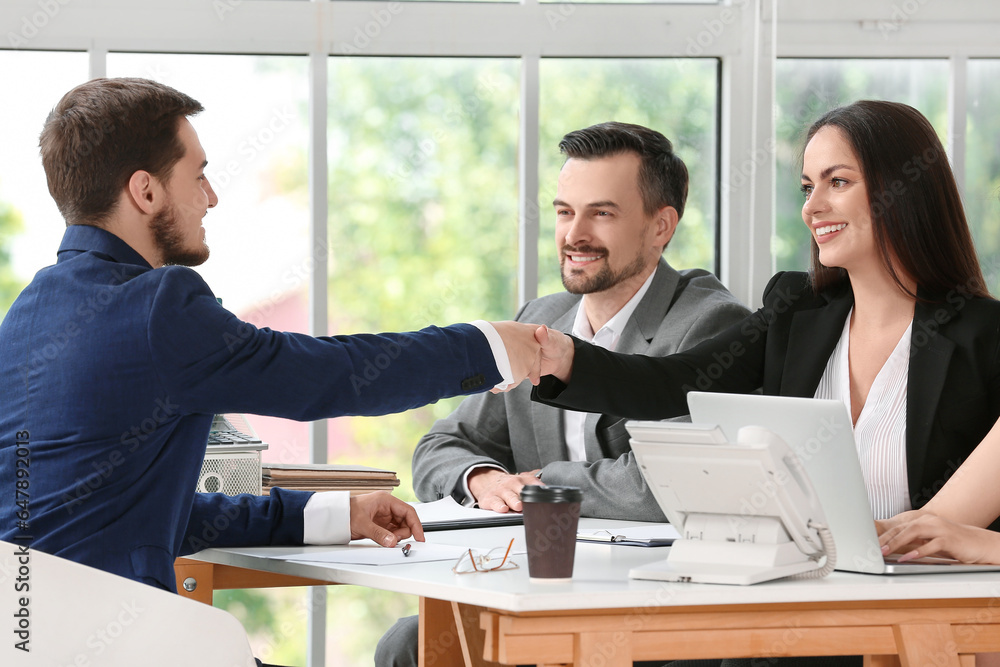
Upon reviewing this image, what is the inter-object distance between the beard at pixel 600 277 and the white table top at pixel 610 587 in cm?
122

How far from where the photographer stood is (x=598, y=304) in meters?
2.77

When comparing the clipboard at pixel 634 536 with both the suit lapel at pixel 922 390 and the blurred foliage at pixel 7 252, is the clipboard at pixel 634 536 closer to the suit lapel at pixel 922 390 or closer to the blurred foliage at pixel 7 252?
the suit lapel at pixel 922 390

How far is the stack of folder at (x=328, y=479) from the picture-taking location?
2.20 meters

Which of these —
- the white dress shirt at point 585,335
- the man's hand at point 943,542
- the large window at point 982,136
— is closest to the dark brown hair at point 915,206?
the man's hand at point 943,542

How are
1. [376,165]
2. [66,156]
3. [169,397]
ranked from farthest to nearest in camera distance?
1. [376,165]
2. [66,156]
3. [169,397]

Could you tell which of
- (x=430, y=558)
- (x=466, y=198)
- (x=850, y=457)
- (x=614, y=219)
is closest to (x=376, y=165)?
(x=466, y=198)

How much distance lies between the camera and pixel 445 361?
1670mm

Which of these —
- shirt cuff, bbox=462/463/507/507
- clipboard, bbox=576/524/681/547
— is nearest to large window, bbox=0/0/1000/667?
shirt cuff, bbox=462/463/507/507

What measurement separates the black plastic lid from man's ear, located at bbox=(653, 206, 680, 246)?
5.10ft

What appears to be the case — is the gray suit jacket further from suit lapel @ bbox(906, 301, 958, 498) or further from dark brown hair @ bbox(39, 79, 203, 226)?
dark brown hair @ bbox(39, 79, 203, 226)

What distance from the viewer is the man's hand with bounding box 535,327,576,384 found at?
204 centimetres

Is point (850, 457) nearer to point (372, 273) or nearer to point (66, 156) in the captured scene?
point (66, 156)

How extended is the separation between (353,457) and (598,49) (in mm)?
1410

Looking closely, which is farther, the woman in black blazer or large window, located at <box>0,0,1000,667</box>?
large window, located at <box>0,0,1000,667</box>
